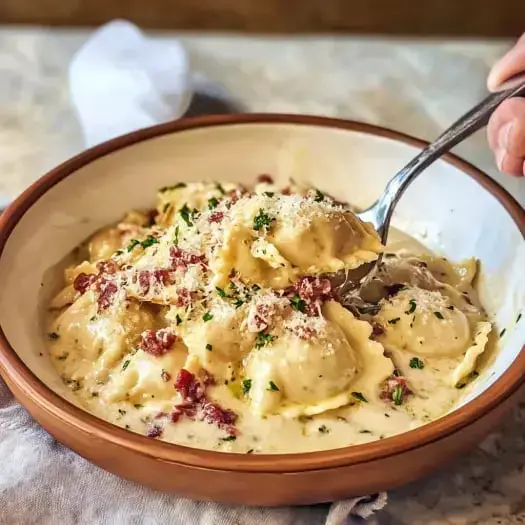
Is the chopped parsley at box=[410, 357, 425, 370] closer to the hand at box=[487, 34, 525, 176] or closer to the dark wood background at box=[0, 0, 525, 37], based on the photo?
the hand at box=[487, 34, 525, 176]

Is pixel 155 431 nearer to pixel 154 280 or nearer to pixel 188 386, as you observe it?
pixel 188 386

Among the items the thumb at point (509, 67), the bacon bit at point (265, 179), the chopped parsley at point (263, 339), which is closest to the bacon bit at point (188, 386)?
the chopped parsley at point (263, 339)

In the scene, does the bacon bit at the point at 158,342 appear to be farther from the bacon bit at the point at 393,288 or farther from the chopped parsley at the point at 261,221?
the bacon bit at the point at 393,288

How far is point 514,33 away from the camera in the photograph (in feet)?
11.2

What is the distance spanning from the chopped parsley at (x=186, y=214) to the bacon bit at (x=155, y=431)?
351 millimetres

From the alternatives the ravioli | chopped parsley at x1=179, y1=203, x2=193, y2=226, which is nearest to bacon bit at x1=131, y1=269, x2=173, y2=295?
the ravioli

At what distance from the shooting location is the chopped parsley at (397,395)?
1.20m

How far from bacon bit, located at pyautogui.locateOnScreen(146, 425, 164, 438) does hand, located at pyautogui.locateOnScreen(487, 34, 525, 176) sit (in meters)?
0.77

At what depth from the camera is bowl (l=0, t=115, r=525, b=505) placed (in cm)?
102

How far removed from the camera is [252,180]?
175cm

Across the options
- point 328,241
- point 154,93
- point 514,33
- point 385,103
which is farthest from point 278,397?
point 514,33

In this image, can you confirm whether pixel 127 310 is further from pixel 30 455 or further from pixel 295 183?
pixel 295 183

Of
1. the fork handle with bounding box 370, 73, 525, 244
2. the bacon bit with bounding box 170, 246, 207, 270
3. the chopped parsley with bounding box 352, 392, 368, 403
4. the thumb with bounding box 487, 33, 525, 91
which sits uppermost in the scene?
the thumb with bounding box 487, 33, 525, 91

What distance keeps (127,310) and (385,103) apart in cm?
116
